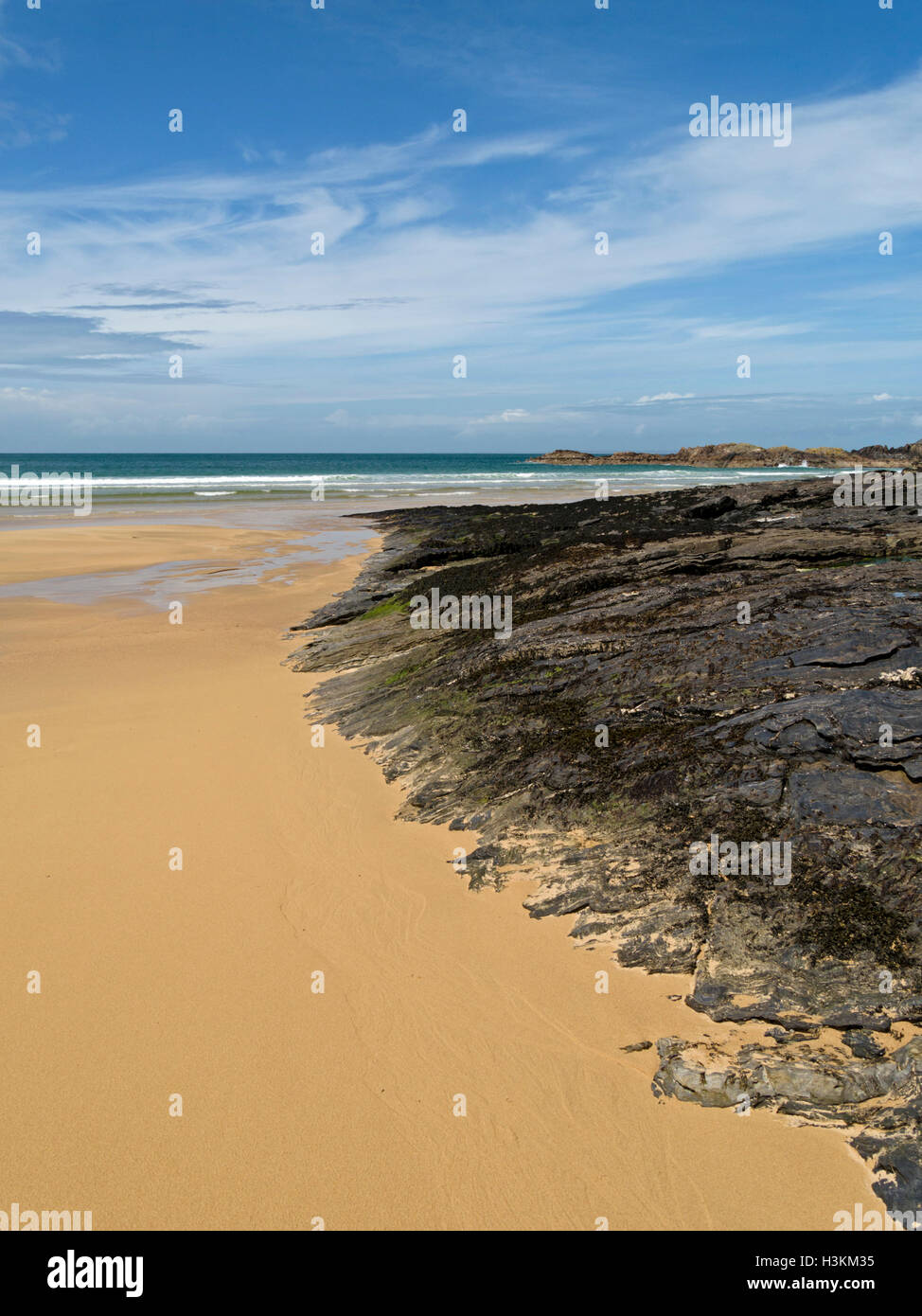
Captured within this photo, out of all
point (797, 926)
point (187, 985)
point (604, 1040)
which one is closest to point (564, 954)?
point (604, 1040)

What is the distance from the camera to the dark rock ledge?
4918 mm

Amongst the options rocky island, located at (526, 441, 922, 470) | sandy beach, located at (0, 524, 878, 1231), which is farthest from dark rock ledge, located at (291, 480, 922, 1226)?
rocky island, located at (526, 441, 922, 470)

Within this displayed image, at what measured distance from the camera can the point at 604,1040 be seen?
5.28m

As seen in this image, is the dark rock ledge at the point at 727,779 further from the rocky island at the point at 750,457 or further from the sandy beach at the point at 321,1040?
the rocky island at the point at 750,457

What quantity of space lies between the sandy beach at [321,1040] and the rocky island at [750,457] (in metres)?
105

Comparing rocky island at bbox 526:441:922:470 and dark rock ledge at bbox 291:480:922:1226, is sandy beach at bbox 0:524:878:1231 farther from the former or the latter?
rocky island at bbox 526:441:922:470

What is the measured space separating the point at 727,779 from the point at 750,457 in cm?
13256

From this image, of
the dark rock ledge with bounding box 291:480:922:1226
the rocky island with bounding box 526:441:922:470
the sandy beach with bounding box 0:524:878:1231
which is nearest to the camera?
the sandy beach with bounding box 0:524:878:1231

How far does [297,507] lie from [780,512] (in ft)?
128

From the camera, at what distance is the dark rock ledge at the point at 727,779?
4.92 metres

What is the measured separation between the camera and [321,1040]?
5.44 m

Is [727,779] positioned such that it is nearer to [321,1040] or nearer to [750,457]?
[321,1040]

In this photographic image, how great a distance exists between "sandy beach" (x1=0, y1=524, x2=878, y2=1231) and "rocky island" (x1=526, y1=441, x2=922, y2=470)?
104649 mm

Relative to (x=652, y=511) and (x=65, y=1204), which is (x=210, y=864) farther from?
(x=652, y=511)
